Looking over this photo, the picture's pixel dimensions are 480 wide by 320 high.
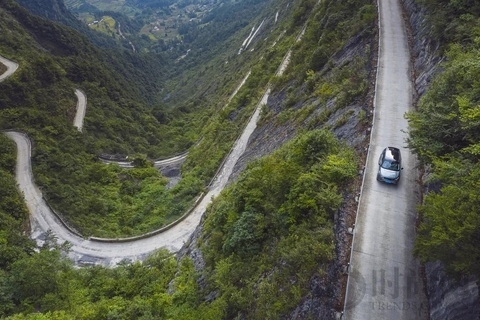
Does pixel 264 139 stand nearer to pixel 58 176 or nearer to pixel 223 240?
pixel 223 240

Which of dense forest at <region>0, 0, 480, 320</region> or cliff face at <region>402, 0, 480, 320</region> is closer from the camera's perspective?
cliff face at <region>402, 0, 480, 320</region>

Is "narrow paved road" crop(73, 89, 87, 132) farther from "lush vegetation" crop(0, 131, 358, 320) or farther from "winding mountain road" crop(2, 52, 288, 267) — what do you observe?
"lush vegetation" crop(0, 131, 358, 320)

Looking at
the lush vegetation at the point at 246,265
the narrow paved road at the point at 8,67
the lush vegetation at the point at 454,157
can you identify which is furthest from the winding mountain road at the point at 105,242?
the narrow paved road at the point at 8,67

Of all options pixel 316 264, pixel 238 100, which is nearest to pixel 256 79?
pixel 238 100

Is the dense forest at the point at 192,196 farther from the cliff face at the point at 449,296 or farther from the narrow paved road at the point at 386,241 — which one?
the cliff face at the point at 449,296

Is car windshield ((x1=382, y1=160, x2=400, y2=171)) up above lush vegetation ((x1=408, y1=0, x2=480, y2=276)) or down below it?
below

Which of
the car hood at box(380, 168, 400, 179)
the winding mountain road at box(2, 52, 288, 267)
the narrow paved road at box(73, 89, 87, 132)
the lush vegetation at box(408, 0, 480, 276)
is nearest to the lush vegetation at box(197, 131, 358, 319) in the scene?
the car hood at box(380, 168, 400, 179)
